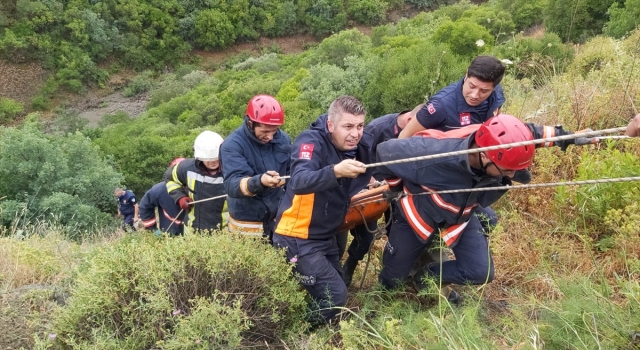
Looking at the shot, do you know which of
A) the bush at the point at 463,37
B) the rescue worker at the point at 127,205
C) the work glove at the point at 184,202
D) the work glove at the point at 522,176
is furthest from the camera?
the bush at the point at 463,37

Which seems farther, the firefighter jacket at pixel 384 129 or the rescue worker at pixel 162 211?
the rescue worker at pixel 162 211

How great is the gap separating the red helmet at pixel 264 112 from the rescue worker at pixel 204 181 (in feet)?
2.57

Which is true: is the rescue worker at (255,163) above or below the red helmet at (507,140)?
below

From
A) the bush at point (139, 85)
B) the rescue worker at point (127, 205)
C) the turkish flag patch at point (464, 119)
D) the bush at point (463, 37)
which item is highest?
the turkish flag patch at point (464, 119)

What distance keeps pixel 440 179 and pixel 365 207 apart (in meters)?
0.90

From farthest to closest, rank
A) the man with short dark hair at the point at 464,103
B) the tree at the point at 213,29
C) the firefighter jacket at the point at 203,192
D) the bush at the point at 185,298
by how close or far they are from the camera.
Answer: the tree at the point at 213,29 < the firefighter jacket at the point at 203,192 < the man with short dark hair at the point at 464,103 < the bush at the point at 185,298

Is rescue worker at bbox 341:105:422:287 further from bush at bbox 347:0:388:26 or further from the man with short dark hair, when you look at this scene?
bush at bbox 347:0:388:26

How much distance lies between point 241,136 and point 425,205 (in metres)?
1.73

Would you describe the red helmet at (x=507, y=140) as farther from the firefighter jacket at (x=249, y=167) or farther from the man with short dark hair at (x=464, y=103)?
the firefighter jacket at (x=249, y=167)

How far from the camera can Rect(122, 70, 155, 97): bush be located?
39241 mm

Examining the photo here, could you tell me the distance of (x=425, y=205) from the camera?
3.60 meters

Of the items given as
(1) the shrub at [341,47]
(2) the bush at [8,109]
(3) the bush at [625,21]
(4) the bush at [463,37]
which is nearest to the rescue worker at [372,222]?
(3) the bush at [625,21]

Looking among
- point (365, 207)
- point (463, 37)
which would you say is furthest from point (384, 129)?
point (463, 37)

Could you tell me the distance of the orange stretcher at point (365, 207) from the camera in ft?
13.1
